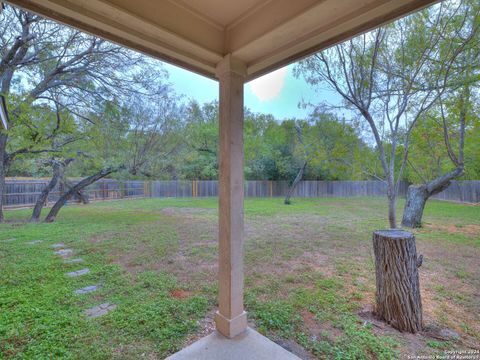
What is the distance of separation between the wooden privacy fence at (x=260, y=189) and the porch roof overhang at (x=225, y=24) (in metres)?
10.2

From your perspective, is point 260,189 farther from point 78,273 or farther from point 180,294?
point 180,294

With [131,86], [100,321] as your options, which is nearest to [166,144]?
[131,86]

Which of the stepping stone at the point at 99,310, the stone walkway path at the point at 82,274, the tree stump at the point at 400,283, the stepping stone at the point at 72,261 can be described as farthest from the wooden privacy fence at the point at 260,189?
the tree stump at the point at 400,283

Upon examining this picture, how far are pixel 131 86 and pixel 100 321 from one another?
196 inches

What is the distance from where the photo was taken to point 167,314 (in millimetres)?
2039

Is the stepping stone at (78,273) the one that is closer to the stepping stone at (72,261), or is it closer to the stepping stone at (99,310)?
the stepping stone at (72,261)

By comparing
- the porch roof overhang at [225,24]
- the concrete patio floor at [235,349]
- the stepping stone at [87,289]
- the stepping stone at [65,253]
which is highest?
the porch roof overhang at [225,24]

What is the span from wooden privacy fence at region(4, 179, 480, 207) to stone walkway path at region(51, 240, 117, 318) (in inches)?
293

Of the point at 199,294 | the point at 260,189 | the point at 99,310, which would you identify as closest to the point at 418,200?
the point at 199,294

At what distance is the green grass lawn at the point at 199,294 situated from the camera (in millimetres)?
1689

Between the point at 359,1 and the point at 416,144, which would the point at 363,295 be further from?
the point at 416,144

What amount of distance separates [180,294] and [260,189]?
1234cm

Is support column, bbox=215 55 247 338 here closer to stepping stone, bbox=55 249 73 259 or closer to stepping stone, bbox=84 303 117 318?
stepping stone, bbox=84 303 117 318

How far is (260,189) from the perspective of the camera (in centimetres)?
1462
